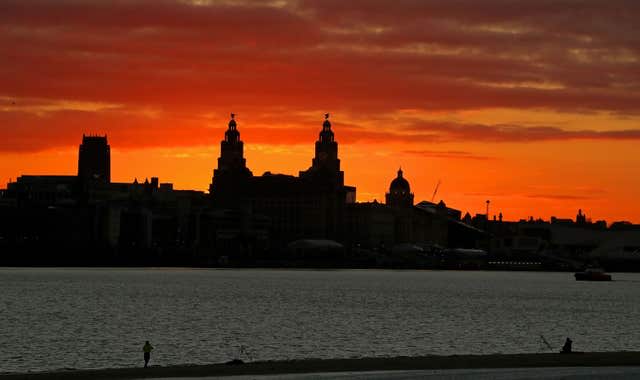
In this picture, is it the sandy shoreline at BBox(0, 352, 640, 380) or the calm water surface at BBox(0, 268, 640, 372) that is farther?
the calm water surface at BBox(0, 268, 640, 372)

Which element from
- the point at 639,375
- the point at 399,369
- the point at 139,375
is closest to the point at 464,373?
the point at 399,369

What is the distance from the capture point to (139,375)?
190 feet

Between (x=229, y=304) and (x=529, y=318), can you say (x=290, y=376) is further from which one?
(x=229, y=304)

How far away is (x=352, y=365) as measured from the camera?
61469mm

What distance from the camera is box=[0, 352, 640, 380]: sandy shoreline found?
57.7 m

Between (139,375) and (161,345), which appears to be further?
(161,345)

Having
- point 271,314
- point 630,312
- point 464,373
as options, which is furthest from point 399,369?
point 630,312

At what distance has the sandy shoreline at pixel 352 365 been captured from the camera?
5766 centimetres

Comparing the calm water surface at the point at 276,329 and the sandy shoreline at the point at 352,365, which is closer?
the sandy shoreline at the point at 352,365

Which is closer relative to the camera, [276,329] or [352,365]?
[352,365]

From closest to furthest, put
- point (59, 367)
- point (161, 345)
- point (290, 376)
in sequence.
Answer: point (290, 376), point (59, 367), point (161, 345)

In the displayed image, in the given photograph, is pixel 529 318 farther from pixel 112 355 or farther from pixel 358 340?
pixel 112 355

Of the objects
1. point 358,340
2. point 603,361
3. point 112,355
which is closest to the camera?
point 603,361

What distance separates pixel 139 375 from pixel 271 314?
276 feet
